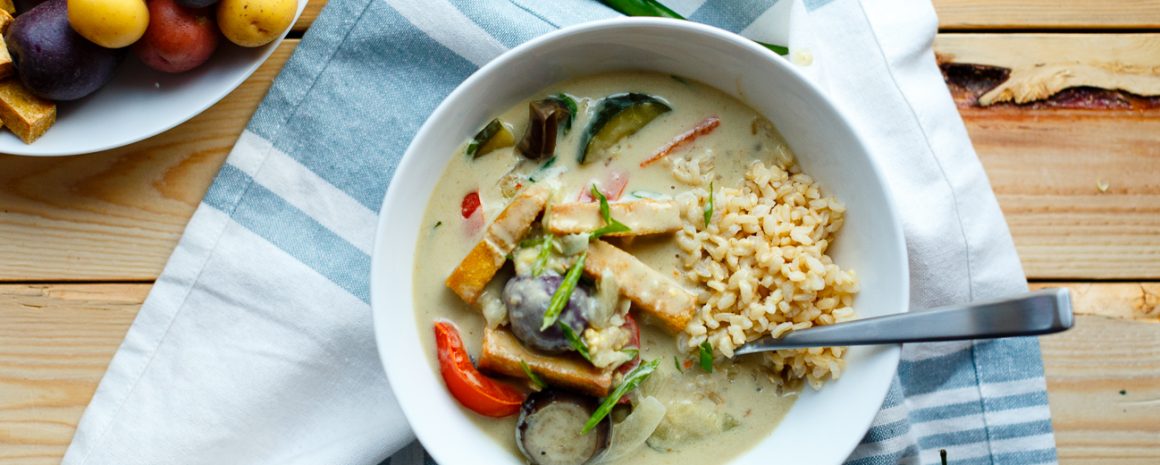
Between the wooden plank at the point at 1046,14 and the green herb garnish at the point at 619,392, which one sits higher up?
the wooden plank at the point at 1046,14

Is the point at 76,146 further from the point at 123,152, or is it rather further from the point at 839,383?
the point at 839,383

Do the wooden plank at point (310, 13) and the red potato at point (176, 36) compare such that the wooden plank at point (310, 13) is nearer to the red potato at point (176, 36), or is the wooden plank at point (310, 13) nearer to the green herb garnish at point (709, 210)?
the red potato at point (176, 36)

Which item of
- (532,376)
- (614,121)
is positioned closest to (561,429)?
(532,376)

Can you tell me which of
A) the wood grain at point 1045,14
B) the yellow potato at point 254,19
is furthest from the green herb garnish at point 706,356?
the yellow potato at point 254,19

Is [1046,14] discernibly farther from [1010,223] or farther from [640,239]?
[640,239]

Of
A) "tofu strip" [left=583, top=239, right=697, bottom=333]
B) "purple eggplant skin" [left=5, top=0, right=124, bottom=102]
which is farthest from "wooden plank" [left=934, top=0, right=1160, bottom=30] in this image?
"purple eggplant skin" [left=5, top=0, right=124, bottom=102]

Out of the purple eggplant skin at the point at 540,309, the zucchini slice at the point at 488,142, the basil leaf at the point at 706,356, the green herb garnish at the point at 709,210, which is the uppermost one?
the zucchini slice at the point at 488,142
